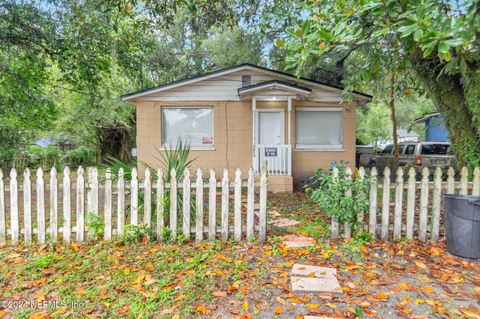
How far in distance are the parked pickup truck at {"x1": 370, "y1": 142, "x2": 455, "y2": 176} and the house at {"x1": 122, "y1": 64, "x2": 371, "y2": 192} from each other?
3264 mm

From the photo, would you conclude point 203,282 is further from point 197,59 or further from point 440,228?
point 197,59

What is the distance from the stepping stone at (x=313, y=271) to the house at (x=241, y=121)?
601 centimetres

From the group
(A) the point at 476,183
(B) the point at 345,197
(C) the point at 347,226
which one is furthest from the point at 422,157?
(B) the point at 345,197

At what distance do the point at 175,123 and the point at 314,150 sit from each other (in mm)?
4469

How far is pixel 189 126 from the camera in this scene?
9766mm

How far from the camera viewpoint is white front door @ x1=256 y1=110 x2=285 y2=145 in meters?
9.66

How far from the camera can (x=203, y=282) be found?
2986 mm

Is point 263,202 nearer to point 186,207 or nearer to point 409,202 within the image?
point 186,207

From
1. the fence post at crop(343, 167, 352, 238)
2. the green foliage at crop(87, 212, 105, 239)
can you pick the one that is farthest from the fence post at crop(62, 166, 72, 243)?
the fence post at crop(343, 167, 352, 238)

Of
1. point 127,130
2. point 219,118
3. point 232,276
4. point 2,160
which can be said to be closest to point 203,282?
point 232,276

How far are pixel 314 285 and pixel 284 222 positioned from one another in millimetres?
2297

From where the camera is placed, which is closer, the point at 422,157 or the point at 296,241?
the point at 296,241

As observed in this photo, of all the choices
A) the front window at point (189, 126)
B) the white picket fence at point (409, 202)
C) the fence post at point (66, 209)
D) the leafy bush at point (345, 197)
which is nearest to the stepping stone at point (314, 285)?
the leafy bush at point (345, 197)

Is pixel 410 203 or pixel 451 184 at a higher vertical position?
pixel 451 184
